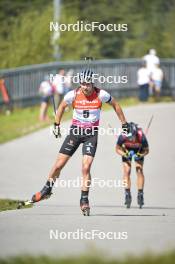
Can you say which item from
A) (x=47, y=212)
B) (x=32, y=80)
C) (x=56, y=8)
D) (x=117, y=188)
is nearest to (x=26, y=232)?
(x=47, y=212)

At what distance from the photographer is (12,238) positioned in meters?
13.0

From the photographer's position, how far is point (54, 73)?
35.5 meters

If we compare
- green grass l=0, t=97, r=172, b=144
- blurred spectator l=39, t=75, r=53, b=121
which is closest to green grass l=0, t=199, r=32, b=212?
green grass l=0, t=97, r=172, b=144

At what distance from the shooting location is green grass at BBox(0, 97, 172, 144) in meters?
31.7

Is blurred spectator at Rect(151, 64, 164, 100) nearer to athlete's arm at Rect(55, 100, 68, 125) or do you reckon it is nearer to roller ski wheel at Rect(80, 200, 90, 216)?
athlete's arm at Rect(55, 100, 68, 125)

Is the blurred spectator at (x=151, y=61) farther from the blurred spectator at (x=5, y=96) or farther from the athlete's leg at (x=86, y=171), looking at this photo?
the athlete's leg at (x=86, y=171)

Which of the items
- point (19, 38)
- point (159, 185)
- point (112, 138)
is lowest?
point (159, 185)

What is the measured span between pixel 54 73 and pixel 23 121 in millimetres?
2259

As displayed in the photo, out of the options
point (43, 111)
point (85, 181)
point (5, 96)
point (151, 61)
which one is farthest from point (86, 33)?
point (85, 181)

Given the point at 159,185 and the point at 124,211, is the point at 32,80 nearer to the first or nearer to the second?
the point at 159,185

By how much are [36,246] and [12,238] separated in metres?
0.70

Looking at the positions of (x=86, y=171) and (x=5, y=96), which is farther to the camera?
(x=5, y=96)

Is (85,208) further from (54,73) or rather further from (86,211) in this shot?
(54,73)

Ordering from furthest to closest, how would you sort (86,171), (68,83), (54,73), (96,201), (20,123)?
1. (54,73)
2. (68,83)
3. (20,123)
4. (96,201)
5. (86,171)
